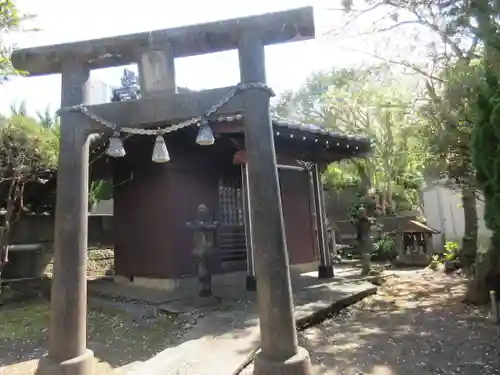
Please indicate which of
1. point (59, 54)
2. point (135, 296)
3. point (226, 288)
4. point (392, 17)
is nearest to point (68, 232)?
point (59, 54)

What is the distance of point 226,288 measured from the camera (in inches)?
337

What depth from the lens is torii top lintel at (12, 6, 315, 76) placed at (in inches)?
159

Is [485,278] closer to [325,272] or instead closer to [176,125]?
[325,272]

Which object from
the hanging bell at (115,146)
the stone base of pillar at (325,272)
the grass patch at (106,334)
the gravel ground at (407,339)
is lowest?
the gravel ground at (407,339)

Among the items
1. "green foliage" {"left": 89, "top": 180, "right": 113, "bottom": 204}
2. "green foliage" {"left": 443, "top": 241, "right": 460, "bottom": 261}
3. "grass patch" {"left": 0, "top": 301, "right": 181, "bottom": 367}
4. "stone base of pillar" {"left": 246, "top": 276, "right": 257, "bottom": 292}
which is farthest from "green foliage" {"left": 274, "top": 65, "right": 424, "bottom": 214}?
"grass patch" {"left": 0, "top": 301, "right": 181, "bottom": 367}

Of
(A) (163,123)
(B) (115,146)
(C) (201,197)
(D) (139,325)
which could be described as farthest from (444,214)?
(B) (115,146)

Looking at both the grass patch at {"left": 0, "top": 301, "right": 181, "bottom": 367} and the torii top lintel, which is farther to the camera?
the grass patch at {"left": 0, "top": 301, "right": 181, "bottom": 367}

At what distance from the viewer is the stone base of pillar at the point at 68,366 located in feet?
12.2

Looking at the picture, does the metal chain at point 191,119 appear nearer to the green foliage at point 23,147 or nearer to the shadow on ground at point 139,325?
the shadow on ground at point 139,325

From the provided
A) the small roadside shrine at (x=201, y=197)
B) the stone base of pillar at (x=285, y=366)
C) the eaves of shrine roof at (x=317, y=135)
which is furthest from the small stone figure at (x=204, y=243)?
the stone base of pillar at (x=285, y=366)

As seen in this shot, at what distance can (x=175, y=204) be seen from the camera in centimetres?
894

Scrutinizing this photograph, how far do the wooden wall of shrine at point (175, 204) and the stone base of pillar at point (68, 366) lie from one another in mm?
4799

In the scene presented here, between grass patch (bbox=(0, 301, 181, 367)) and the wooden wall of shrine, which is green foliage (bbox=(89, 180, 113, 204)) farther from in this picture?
grass patch (bbox=(0, 301, 181, 367))

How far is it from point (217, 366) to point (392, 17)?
27.7 feet
